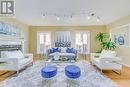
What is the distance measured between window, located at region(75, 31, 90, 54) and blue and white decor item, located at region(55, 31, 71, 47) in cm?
58

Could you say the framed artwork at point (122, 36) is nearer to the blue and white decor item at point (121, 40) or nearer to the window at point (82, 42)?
the blue and white decor item at point (121, 40)

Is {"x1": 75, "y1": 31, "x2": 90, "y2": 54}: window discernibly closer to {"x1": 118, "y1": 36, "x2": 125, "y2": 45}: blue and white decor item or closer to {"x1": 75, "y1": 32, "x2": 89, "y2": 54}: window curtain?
{"x1": 75, "y1": 32, "x2": 89, "y2": 54}: window curtain

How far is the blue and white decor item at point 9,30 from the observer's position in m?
6.62

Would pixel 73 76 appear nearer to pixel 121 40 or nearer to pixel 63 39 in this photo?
pixel 121 40

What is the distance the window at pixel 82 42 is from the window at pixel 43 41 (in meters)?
2.07

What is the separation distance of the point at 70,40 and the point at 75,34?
21.9 inches

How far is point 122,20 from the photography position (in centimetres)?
738

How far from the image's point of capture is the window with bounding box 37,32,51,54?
1082cm

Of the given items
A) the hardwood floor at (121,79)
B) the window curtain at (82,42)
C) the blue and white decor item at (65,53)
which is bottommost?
the hardwood floor at (121,79)

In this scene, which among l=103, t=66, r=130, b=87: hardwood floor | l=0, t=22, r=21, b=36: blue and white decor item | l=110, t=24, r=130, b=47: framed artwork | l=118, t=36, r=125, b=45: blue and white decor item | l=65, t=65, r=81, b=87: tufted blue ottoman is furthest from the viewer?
l=118, t=36, r=125, b=45: blue and white decor item

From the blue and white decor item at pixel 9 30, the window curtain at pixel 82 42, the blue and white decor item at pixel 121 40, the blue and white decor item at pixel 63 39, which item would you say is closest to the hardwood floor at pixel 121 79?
the blue and white decor item at pixel 121 40

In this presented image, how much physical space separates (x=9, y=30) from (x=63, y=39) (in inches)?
164

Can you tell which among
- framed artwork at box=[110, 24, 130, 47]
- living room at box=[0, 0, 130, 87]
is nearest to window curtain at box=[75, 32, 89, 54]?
living room at box=[0, 0, 130, 87]

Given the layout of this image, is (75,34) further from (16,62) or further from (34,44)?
(16,62)
